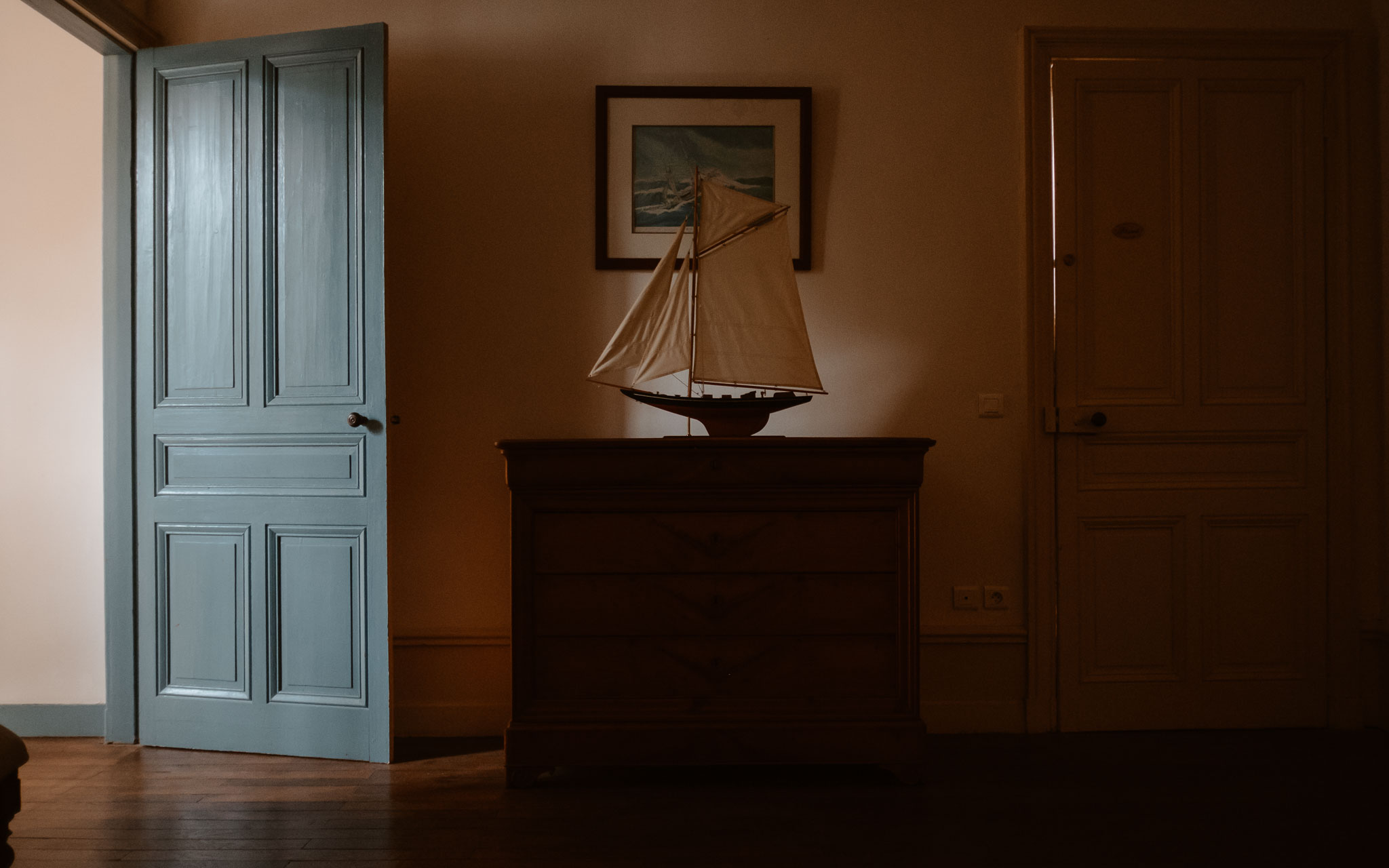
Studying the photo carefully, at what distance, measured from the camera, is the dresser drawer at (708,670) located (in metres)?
2.34

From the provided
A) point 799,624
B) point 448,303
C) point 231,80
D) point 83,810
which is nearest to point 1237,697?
point 799,624

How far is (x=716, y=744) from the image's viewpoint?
7.61ft

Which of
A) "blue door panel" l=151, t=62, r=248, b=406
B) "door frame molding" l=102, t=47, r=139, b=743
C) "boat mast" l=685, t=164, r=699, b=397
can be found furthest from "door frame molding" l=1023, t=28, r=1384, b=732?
"door frame molding" l=102, t=47, r=139, b=743

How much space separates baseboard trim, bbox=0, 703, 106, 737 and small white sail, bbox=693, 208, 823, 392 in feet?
7.82

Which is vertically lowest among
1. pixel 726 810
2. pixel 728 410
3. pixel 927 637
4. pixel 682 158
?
pixel 726 810

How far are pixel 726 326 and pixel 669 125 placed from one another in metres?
0.85

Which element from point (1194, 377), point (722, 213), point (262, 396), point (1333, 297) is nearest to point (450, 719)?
point (262, 396)

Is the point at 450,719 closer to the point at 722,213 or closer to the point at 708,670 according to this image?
the point at 708,670

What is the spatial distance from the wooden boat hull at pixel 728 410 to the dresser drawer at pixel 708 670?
0.63 metres

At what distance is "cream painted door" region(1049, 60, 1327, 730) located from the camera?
9.41 feet

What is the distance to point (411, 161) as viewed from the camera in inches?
113

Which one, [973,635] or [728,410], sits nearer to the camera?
[728,410]

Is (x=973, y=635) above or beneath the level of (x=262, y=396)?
beneath

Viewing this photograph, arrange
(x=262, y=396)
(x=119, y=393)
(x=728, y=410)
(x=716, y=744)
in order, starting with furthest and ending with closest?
(x=119, y=393) < (x=262, y=396) < (x=728, y=410) < (x=716, y=744)
